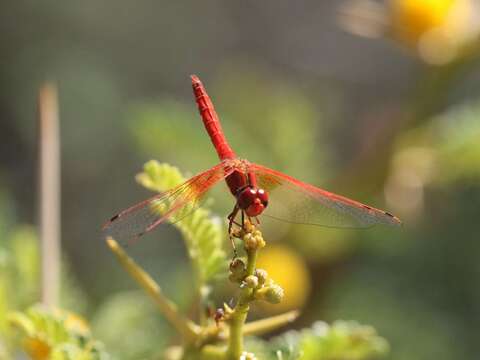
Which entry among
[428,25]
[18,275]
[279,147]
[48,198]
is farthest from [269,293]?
[279,147]

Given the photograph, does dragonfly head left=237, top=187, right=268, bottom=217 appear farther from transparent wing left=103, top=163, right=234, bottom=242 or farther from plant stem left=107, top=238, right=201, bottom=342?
plant stem left=107, top=238, right=201, bottom=342

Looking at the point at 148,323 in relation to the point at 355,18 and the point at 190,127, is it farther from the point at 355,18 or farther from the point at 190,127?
the point at 355,18

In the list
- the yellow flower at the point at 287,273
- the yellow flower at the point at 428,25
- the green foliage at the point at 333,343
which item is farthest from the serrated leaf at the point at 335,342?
the yellow flower at the point at 428,25

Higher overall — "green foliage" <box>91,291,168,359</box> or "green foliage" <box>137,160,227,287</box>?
"green foliage" <box>91,291,168,359</box>

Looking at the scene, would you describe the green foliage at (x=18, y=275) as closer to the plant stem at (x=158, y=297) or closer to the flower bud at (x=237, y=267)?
the plant stem at (x=158, y=297)

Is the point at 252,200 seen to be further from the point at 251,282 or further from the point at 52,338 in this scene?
the point at 52,338

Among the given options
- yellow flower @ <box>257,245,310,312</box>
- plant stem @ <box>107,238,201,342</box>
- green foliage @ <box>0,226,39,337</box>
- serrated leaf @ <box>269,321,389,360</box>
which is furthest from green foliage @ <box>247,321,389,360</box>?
yellow flower @ <box>257,245,310,312</box>
